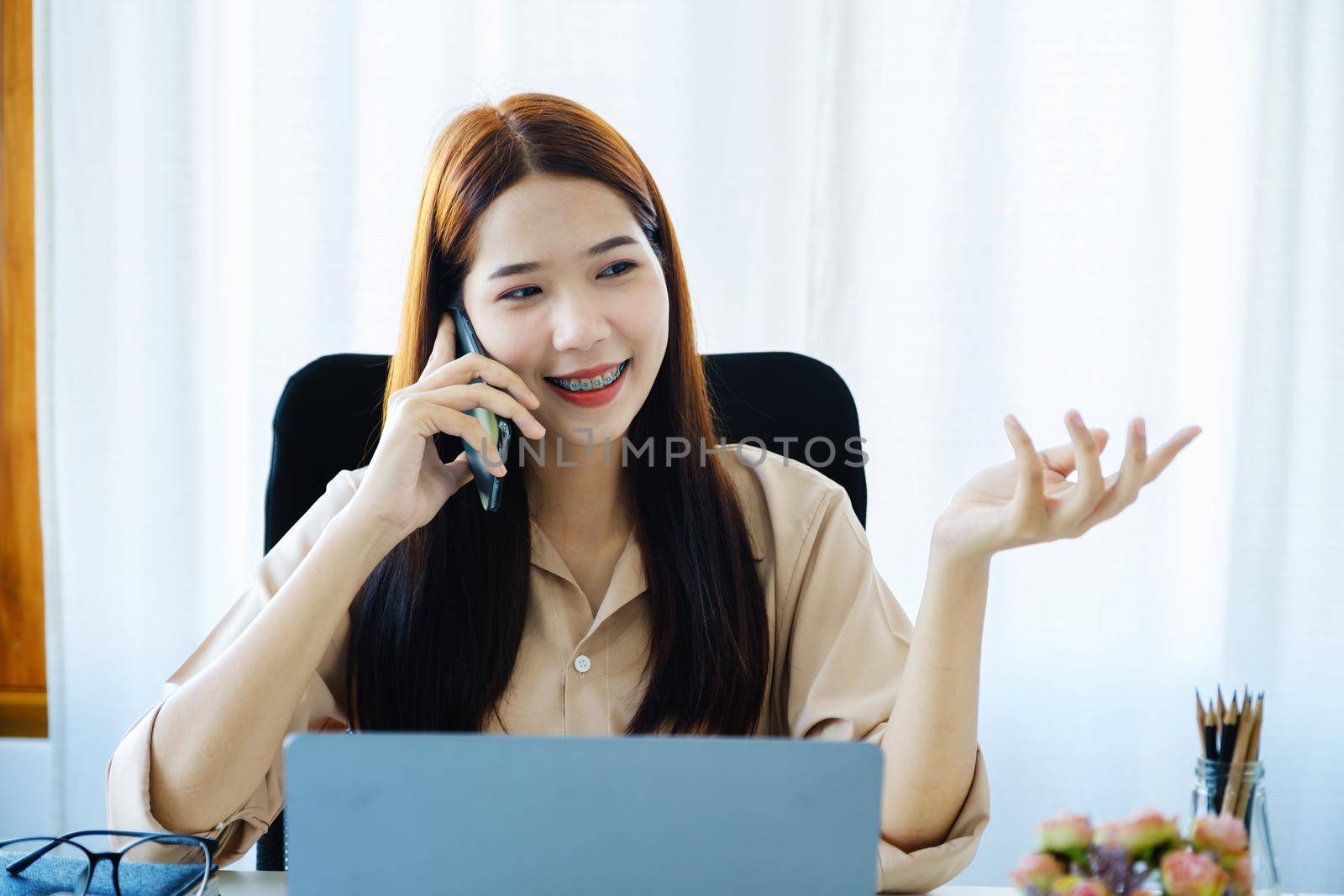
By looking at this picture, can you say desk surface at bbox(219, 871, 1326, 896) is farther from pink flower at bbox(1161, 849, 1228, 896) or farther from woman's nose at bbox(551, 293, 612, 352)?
woman's nose at bbox(551, 293, 612, 352)

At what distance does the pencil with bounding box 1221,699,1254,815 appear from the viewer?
2.45 feet

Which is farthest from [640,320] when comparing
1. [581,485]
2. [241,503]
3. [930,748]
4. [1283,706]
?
[1283,706]

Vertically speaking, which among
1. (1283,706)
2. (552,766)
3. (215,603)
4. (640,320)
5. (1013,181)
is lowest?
(1283,706)

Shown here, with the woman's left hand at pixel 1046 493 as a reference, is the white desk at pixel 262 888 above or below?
below

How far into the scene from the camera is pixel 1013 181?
6.92 ft

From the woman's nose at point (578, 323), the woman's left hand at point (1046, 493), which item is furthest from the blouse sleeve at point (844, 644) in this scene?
the woman's nose at point (578, 323)

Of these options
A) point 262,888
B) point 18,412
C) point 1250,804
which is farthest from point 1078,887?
point 18,412

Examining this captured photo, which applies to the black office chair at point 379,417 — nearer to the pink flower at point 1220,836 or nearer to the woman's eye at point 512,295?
the woman's eye at point 512,295

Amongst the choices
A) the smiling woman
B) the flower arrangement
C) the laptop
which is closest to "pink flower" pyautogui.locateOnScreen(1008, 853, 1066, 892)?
the flower arrangement

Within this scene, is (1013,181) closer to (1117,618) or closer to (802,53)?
(802,53)

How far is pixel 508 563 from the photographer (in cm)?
131

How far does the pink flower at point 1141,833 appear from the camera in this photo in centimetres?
63

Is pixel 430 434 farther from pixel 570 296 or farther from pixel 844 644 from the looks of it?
pixel 844 644

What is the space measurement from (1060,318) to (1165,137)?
39cm
